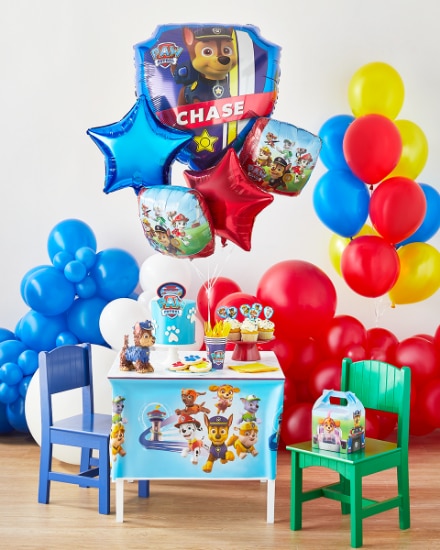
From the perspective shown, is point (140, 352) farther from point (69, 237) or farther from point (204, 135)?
point (69, 237)

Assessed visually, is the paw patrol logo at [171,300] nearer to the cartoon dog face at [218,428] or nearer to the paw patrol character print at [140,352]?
the paw patrol character print at [140,352]

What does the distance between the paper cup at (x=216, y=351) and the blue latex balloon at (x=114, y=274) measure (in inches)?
47.7

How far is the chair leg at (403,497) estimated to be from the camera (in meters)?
3.11

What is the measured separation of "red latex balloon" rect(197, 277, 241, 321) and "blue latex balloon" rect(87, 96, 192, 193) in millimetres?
1063

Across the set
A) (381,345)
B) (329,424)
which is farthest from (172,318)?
(381,345)

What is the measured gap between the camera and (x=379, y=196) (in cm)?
409

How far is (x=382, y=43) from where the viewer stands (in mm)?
4734

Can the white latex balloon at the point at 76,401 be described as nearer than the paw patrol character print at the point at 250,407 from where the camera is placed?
No

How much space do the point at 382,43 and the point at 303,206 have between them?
102cm

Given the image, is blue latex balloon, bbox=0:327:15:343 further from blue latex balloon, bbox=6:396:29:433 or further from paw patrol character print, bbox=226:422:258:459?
paw patrol character print, bbox=226:422:258:459

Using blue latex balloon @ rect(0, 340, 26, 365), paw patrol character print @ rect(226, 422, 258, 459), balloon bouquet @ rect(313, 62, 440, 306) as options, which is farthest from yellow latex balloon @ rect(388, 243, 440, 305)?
blue latex balloon @ rect(0, 340, 26, 365)

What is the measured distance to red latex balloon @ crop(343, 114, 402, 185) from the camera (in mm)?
4023

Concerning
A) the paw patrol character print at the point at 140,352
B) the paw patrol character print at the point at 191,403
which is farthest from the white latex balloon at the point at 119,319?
the paw patrol character print at the point at 191,403

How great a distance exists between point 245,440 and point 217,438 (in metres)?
0.11
